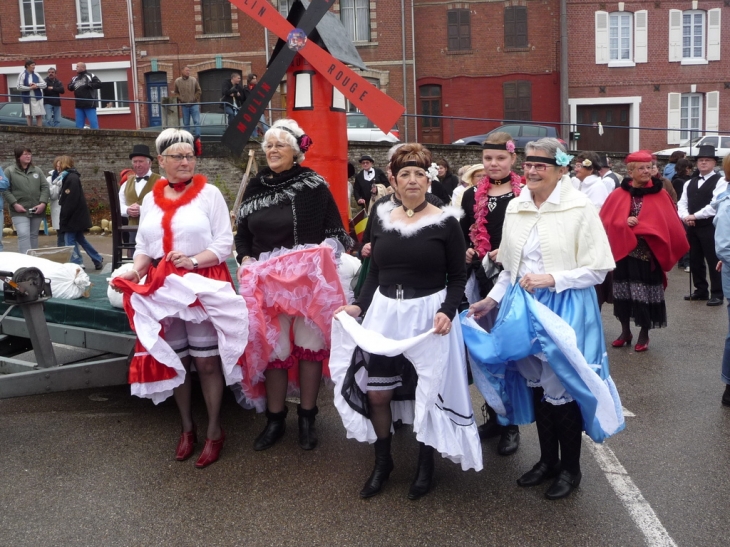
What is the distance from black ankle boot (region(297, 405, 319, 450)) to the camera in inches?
186

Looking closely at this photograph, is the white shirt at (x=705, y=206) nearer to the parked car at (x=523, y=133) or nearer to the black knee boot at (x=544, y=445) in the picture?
the black knee boot at (x=544, y=445)

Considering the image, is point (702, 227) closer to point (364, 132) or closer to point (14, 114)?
point (364, 132)

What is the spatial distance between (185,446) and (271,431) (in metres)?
0.54

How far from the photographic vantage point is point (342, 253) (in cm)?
486

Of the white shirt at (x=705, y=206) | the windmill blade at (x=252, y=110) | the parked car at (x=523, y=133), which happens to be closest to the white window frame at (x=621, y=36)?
the parked car at (x=523, y=133)

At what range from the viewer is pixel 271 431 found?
4.77 meters

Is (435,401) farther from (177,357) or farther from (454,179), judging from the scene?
(454,179)

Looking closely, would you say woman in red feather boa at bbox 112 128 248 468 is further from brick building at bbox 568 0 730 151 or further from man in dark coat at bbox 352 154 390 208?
brick building at bbox 568 0 730 151

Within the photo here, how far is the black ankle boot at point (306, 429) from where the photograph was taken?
4.73 meters

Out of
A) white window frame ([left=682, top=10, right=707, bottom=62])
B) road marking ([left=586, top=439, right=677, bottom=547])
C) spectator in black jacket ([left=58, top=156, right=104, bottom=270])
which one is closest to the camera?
road marking ([left=586, top=439, right=677, bottom=547])

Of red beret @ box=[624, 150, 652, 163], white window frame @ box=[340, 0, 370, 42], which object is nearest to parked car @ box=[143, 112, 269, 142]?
white window frame @ box=[340, 0, 370, 42]

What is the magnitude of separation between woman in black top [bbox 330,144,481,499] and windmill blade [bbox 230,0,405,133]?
18.0ft

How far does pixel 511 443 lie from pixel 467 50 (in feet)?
91.6

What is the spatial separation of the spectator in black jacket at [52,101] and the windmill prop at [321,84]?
13.5 meters
